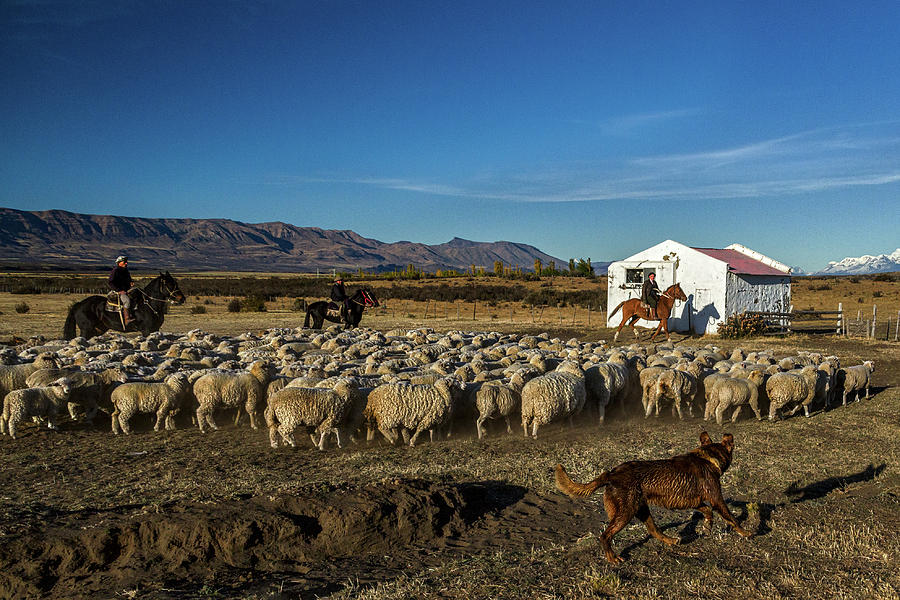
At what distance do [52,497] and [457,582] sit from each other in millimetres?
4595

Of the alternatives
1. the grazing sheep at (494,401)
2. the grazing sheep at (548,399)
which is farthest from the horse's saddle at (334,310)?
the grazing sheep at (548,399)

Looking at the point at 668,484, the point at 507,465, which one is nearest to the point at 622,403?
the point at 507,465

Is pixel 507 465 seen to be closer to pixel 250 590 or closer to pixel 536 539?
pixel 536 539

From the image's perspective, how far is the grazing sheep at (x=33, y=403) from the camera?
8.69m

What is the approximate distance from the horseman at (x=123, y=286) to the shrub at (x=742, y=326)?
20362mm

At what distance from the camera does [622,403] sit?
11031 millimetres

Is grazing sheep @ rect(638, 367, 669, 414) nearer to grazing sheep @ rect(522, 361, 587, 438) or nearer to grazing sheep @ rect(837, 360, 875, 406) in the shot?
grazing sheep @ rect(522, 361, 587, 438)

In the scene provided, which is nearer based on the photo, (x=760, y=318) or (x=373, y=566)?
(x=373, y=566)

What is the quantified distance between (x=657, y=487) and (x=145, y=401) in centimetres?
758

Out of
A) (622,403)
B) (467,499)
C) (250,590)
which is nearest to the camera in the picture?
(250,590)

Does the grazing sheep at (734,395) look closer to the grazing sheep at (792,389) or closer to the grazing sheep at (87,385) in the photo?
the grazing sheep at (792,389)

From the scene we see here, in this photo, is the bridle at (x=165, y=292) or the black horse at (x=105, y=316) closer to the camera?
the black horse at (x=105, y=316)

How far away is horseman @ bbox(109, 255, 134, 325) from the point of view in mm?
16203

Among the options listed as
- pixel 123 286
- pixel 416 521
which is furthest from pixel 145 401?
pixel 123 286
